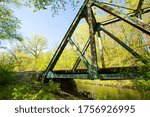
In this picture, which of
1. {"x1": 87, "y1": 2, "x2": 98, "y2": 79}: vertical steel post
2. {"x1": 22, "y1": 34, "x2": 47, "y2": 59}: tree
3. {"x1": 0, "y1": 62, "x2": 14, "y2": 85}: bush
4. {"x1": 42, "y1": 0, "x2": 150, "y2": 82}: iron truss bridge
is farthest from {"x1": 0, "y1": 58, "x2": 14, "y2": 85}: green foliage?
{"x1": 22, "y1": 34, "x2": 47, "y2": 59}: tree

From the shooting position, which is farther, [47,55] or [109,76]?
[47,55]

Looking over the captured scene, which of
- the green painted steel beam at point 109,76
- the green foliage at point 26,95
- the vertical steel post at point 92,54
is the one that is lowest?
the green foliage at point 26,95

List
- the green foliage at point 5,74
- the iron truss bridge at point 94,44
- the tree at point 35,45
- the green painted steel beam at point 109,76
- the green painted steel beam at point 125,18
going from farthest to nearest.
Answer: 1. the tree at point 35,45
2. the green foliage at point 5,74
3. the green painted steel beam at point 109,76
4. the iron truss bridge at point 94,44
5. the green painted steel beam at point 125,18

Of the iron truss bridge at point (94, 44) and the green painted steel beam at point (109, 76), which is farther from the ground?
the iron truss bridge at point (94, 44)

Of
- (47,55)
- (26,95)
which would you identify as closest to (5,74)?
(26,95)

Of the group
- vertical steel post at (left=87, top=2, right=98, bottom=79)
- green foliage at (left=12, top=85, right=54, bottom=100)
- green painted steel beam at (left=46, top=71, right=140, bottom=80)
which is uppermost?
vertical steel post at (left=87, top=2, right=98, bottom=79)

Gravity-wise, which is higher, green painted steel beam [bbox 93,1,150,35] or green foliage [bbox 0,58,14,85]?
green painted steel beam [bbox 93,1,150,35]

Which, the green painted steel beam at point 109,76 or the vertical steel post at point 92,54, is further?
the vertical steel post at point 92,54

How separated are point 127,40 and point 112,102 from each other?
2697cm

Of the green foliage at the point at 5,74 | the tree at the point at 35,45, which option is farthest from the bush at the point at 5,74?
the tree at the point at 35,45

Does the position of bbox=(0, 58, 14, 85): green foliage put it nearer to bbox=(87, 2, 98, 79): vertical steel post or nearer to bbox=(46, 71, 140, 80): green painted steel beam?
bbox=(46, 71, 140, 80): green painted steel beam

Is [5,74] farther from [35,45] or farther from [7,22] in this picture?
[35,45]

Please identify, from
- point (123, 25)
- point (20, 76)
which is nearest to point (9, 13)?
point (20, 76)

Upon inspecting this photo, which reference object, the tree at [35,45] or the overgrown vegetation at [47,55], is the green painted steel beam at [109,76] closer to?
the overgrown vegetation at [47,55]
